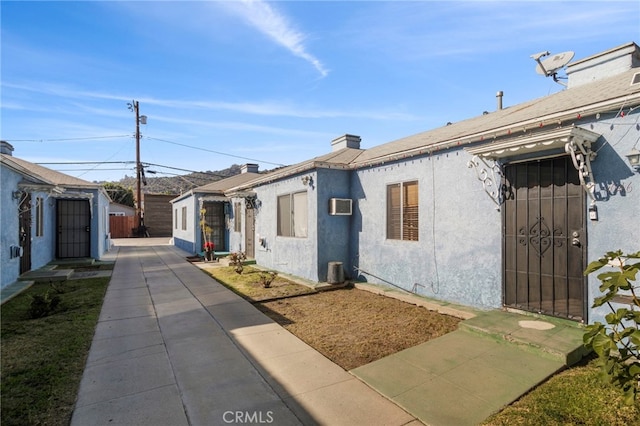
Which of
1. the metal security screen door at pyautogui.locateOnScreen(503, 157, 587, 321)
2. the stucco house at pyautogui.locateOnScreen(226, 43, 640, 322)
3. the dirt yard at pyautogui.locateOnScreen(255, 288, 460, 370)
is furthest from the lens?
the metal security screen door at pyautogui.locateOnScreen(503, 157, 587, 321)

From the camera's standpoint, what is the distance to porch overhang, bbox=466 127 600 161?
153 inches

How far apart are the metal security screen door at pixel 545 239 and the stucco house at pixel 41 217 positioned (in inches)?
423

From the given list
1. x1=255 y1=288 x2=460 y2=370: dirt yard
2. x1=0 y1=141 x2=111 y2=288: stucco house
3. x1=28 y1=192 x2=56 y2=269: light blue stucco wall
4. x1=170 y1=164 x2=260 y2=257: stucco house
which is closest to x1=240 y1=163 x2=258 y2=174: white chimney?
x1=170 y1=164 x2=260 y2=257: stucco house

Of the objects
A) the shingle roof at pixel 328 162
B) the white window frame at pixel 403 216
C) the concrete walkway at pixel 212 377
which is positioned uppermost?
the shingle roof at pixel 328 162

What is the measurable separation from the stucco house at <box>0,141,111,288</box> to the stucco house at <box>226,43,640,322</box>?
24.5 feet

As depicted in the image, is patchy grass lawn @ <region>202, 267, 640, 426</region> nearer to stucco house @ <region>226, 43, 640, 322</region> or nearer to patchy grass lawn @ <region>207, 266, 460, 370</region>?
patchy grass lawn @ <region>207, 266, 460, 370</region>

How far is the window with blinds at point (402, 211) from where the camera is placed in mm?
6867

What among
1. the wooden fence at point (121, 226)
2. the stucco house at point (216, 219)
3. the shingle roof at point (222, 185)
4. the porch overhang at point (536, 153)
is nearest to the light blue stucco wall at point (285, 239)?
the stucco house at point (216, 219)

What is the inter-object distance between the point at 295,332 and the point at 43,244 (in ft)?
39.8

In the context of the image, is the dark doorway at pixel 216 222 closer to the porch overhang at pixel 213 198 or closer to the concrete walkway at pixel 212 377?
the porch overhang at pixel 213 198

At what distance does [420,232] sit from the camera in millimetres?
6621

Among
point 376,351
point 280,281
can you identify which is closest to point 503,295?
point 376,351

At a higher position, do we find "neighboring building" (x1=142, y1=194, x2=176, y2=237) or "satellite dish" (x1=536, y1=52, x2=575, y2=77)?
"satellite dish" (x1=536, y1=52, x2=575, y2=77)

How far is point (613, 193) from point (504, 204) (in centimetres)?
141
